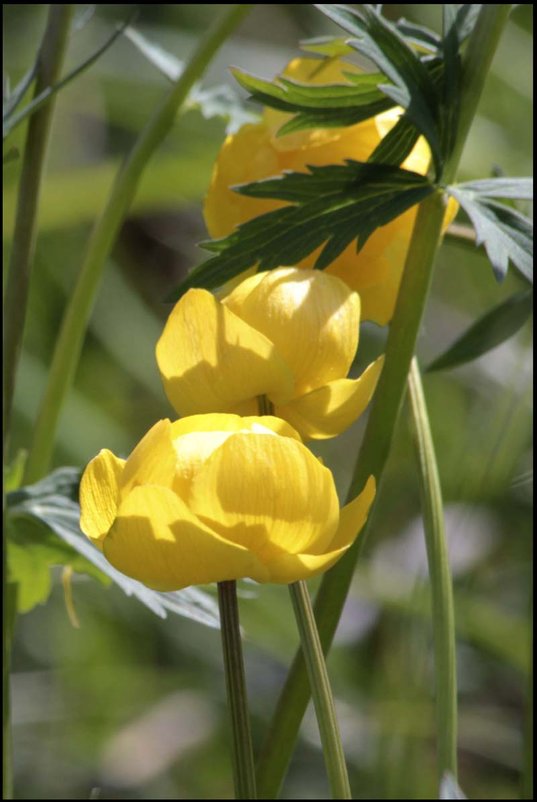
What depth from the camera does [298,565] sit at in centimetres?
29

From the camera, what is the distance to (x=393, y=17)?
5.11 feet

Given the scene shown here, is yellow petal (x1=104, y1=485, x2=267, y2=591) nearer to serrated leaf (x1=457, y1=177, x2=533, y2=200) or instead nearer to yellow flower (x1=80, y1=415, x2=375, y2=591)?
yellow flower (x1=80, y1=415, x2=375, y2=591)

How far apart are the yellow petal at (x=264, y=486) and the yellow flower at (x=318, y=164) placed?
0.56 ft

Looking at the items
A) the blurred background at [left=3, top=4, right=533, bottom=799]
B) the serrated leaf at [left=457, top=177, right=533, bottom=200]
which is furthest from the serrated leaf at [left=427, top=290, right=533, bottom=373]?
the blurred background at [left=3, top=4, right=533, bottom=799]

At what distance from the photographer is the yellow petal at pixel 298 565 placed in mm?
291

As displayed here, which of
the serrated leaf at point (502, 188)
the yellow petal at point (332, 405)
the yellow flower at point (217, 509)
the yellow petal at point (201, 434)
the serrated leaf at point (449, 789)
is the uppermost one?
the serrated leaf at point (502, 188)

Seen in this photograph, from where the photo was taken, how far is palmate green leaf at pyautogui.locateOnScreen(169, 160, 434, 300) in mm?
424

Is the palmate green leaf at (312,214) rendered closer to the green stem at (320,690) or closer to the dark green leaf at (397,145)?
the dark green leaf at (397,145)

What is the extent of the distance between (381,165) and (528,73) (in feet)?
3.59

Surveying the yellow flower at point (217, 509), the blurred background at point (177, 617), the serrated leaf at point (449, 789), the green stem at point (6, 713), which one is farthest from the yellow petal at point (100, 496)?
the blurred background at point (177, 617)

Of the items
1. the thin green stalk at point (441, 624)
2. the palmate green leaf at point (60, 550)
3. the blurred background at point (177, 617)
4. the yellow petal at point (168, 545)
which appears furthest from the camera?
the blurred background at point (177, 617)

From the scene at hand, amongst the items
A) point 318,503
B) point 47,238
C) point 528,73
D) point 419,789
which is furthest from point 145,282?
point 318,503

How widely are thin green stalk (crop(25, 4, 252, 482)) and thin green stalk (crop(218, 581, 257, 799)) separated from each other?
317 mm

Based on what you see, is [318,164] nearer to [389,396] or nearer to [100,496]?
[389,396]
